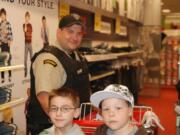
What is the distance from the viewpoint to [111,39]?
7867 mm

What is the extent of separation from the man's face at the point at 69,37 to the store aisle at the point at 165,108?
12.6 ft

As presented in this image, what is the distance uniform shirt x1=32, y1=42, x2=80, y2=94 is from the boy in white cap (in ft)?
1.98

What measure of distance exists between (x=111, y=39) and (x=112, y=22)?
0.38 metres

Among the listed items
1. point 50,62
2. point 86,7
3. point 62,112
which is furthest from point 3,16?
point 86,7

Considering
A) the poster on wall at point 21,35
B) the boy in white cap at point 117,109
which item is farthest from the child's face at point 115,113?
the poster on wall at point 21,35

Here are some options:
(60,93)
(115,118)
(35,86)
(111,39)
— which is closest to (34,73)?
(35,86)

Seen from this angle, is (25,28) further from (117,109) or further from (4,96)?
(117,109)

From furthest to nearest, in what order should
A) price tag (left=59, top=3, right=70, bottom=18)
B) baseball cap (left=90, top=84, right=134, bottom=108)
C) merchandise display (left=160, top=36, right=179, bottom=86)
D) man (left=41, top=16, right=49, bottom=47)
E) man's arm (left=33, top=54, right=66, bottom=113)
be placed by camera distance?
merchandise display (left=160, top=36, right=179, bottom=86)
price tag (left=59, top=3, right=70, bottom=18)
man (left=41, top=16, right=49, bottom=47)
man's arm (left=33, top=54, right=66, bottom=113)
baseball cap (left=90, top=84, right=134, bottom=108)

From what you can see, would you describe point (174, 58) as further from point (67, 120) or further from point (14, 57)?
point (67, 120)

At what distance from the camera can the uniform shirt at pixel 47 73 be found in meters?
2.51

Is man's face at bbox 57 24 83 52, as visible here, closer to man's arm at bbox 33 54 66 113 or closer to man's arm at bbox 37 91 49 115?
man's arm at bbox 33 54 66 113

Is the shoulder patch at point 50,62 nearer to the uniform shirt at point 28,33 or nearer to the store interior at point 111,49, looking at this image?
the store interior at point 111,49

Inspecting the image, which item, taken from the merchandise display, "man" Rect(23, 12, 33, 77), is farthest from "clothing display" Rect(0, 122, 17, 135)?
the merchandise display

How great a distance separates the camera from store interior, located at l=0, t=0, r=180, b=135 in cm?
330
